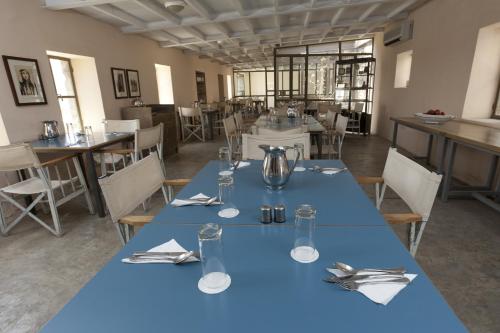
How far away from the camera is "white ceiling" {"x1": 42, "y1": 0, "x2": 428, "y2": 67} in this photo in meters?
4.02

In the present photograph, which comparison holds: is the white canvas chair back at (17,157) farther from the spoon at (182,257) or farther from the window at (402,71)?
the window at (402,71)

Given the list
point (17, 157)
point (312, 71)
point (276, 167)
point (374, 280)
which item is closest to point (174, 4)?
point (17, 157)

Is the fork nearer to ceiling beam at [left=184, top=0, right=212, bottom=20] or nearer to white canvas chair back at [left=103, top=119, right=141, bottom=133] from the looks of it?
white canvas chair back at [left=103, top=119, right=141, bottom=133]

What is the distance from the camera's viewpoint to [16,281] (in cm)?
192

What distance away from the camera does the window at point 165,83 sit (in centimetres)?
714

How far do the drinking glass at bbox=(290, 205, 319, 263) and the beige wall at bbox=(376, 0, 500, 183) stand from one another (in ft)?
11.7

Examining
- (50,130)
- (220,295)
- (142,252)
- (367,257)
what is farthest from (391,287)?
(50,130)

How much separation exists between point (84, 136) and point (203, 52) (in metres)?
6.28

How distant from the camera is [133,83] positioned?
545 centimetres

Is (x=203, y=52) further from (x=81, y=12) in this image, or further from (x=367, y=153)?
(x=367, y=153)

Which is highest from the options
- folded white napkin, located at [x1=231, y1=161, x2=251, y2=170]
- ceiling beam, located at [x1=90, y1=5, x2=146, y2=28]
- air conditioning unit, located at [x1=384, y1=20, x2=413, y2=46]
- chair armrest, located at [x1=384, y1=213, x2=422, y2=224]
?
ceiling beam, located at [x1=90, y1=5, x2=146, y2=28]

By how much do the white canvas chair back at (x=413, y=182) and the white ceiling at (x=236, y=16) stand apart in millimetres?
3508

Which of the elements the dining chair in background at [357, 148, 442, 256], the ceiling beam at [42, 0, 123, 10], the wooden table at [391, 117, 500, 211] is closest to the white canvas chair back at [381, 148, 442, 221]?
the dining chair in background at [357, 148, 442, 256]

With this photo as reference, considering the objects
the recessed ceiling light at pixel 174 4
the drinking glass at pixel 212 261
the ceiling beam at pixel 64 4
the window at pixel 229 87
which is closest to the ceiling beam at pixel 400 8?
the recessed ceiling light at pixel 174 4
